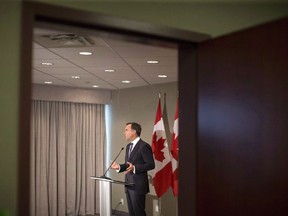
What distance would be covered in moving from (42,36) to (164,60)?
1.32 m

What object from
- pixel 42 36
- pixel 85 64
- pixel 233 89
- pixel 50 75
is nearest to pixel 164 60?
pixel 85 64

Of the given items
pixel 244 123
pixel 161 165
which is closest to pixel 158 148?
pixel 161 165

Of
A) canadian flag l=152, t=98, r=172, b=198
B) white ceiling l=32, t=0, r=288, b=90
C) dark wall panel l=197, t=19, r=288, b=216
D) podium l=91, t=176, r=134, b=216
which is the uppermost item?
white ceiling l=32, t=0, r=288, b=90

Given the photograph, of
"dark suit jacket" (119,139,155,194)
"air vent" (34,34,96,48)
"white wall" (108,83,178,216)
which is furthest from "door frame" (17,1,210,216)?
"white wall" (108,83,178,216)

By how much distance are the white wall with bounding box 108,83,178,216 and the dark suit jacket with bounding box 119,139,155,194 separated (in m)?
1.06

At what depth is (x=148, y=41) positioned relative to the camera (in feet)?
5.06

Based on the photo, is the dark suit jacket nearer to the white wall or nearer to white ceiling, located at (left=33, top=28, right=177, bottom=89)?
white ceiling, located at (left=33, top=28, right=177, bottom=89)

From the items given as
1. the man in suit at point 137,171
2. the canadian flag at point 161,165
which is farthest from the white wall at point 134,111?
the man in suit at point 137,171

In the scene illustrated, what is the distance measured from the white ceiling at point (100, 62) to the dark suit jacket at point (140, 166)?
96 cm

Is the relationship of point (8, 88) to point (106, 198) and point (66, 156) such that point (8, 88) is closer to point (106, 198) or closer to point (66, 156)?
point (106, 198)

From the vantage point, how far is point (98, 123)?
21.1 feet

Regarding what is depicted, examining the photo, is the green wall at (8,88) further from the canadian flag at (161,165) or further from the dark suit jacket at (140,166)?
the canadian flag at (161,165)

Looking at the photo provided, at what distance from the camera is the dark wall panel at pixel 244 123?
144cm

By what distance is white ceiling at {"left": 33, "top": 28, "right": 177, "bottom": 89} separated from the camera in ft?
10.2
